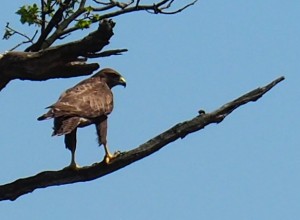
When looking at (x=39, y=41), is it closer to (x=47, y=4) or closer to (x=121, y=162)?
(x=47, y=4)

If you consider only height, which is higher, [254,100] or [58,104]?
[58,104]

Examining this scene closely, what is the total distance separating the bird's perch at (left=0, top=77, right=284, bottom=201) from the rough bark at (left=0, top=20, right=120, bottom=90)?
2.91 ft

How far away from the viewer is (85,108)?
36.6 feet

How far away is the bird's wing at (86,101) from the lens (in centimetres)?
1080

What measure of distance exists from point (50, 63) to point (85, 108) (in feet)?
5.44

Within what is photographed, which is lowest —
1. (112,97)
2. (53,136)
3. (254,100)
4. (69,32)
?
(254,100)

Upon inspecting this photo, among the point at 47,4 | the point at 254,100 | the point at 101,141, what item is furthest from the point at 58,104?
the point at 254,100

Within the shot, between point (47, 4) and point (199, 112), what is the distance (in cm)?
299

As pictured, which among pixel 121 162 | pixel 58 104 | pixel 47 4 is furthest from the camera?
pixel 47 4

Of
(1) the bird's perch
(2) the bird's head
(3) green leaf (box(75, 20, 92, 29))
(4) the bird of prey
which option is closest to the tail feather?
(4) the bird of prey

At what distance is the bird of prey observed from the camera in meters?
10.5

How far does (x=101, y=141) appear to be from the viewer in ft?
36.9

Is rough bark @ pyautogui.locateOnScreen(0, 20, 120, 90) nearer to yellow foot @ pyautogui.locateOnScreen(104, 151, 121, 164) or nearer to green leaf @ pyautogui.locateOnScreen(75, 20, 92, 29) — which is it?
yellow foot @ pyautogui.locateOnScreen(104, 151, 121, 164)

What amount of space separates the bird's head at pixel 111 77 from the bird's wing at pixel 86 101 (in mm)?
187
